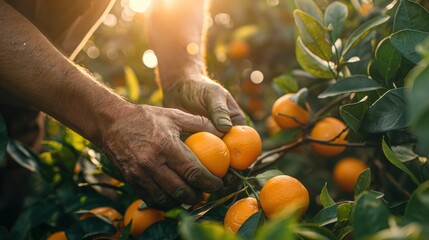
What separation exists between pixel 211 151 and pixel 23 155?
2.80 feet

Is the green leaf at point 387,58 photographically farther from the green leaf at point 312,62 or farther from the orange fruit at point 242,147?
the orange fruit at point 242,147

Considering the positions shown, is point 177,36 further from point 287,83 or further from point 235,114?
point 235,114

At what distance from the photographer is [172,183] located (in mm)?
1270

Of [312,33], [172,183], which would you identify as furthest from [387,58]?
[172,183]

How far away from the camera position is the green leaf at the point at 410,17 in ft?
3.83

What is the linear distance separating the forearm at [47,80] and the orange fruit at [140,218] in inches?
9.8

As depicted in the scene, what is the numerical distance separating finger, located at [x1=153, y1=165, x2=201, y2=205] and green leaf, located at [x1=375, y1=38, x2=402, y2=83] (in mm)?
588

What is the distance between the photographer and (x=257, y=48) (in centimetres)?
314

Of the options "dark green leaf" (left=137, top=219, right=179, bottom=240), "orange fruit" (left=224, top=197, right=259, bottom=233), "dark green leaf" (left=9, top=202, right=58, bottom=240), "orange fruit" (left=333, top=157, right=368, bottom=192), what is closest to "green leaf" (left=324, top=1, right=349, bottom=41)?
"orange fruit" (left=333, top=157, right=368, bottom=192)

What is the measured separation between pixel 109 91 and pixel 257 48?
192cm

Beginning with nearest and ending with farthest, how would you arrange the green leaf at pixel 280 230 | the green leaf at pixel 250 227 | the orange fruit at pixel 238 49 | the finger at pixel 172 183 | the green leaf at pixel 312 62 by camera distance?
the green leaf at pixel 280 230 < the green leaf at pixel 250 227 < the finger at pixel 172 183 < the green leaf at pixel 312 62 < the orange fruit at pixel 238 49

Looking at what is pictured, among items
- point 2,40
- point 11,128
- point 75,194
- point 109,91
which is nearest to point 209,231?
point 109,91

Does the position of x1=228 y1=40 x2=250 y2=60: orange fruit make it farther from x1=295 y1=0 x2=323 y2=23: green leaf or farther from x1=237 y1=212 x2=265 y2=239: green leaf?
x1=237 y1=212 x2=265 y2=239: green leaf

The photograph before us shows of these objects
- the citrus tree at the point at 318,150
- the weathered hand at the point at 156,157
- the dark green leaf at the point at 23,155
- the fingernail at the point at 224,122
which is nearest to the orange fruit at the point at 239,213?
the citrus tree at the point at 318,150
